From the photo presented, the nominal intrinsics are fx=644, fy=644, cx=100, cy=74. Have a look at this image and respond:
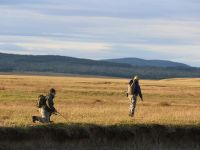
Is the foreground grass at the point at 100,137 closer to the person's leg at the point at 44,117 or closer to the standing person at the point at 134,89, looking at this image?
the person's leg at the point at 44,117

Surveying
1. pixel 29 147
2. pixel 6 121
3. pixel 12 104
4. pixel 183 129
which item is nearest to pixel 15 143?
pixel 29 147

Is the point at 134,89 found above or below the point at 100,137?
above

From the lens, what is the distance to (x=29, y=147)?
23.5m

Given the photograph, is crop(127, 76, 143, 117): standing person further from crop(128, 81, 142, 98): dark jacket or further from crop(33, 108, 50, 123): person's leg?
crop(33, 108, 50, 123): person's leg

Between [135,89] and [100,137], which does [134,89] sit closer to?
[135,89]

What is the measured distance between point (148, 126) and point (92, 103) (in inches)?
524

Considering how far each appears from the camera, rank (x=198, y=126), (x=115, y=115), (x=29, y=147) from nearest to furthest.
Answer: (x=29, y=147) < (x=198, y=126) < (x=115, y=115)

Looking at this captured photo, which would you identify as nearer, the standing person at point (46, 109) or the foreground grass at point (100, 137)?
the foreground grass at point (100, 137)

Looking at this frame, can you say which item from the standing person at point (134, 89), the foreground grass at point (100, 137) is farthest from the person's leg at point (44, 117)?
the standing person at point (134, 89)

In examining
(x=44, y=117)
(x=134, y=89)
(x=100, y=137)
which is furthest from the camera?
(x=134, y=89)

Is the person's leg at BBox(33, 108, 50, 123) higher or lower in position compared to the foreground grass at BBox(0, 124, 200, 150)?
higher

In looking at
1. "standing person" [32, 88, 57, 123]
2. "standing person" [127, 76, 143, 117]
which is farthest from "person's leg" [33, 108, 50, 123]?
"standing person" [127, 76, 143, 117]

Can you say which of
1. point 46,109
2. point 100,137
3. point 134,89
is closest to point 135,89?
point 134,89

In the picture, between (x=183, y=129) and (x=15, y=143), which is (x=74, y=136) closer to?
(x=15, y=143)
